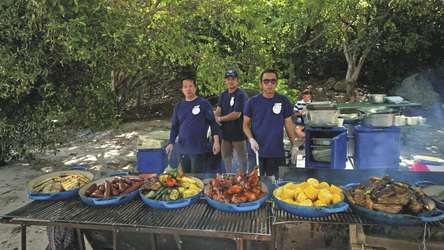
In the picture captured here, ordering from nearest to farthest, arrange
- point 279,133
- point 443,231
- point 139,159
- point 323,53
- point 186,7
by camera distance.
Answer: point 443,231 → point 279,133 → point 139,159 → point 186,7 → point 323,53

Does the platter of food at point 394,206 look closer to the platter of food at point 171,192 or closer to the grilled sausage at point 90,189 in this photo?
the platter of food at point 171,192

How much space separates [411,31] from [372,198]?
1630 centimetres

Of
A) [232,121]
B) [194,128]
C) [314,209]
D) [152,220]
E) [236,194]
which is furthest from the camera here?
[232,121]

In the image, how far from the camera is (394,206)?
7.34 feet

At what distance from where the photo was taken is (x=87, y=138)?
11.3 meters

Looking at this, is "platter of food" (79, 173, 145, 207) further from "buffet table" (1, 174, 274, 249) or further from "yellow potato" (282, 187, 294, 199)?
"yellow potato" (282, 187, 294, 199)

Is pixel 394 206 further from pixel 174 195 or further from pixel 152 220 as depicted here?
pixel 152 220

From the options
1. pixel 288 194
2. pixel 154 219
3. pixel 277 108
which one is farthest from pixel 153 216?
pixel 277 108

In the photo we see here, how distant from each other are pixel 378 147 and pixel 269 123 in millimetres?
2861

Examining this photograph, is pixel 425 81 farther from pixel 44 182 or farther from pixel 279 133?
pixel 44 182

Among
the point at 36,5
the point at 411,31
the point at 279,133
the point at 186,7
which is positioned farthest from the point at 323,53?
the point at 36,5

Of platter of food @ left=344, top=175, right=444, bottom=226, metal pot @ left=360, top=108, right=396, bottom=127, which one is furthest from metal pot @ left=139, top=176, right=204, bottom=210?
metal pot @ left=360, top=108, right=396, bottom=127

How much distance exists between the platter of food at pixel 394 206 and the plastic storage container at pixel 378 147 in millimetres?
3374

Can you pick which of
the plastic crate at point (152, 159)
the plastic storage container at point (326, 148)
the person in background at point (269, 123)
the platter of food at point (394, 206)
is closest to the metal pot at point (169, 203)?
the platter of food at point (394, 206)
